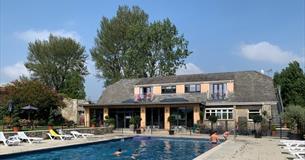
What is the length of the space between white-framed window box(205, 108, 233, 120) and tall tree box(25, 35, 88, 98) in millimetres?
26543

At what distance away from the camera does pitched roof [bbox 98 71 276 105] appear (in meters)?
35.1

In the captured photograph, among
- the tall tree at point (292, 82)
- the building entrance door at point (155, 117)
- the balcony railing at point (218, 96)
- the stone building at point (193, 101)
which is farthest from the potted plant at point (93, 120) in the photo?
the tall tree at point (292, 82)

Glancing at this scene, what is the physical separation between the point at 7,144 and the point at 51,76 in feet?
126

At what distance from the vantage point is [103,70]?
53.6 m

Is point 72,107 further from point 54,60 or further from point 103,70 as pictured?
point 54,60

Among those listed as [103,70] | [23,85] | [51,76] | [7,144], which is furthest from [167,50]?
[7,144]

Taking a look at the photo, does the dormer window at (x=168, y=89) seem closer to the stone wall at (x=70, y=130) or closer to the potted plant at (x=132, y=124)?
the potted plant at (x=132, y=124)

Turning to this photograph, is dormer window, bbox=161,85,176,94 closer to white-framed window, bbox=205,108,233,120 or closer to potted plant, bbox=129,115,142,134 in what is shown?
white-framed window, bbox=205,108,233,120

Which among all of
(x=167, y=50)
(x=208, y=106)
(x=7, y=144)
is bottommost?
(x=7, y=144)

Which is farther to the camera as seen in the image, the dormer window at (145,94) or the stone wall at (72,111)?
the stone wall at (72,111)

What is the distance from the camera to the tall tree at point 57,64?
5600cm

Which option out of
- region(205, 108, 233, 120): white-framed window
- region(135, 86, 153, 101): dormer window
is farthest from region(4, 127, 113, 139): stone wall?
region(205, 108, 233, 120): white-framed window

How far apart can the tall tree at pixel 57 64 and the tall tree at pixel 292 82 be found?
30.3 meters

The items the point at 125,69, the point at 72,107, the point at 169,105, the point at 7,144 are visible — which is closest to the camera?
the point at 7,144
